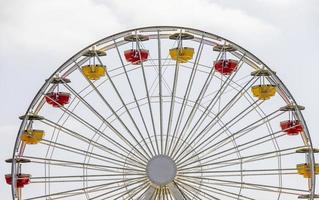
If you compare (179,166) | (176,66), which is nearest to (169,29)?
(176,66)

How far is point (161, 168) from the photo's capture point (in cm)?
4644

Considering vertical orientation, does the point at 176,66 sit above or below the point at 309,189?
above

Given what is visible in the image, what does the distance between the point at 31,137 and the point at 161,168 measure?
5401 mm

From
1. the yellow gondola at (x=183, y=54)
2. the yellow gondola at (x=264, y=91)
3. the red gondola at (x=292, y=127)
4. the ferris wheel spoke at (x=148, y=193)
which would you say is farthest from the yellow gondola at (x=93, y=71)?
the red gondola at (x=292, y=127)

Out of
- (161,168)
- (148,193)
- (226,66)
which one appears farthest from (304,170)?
(148,193)

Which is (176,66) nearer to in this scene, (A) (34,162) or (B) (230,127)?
(B) (230,127)

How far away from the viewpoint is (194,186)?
46469 millimetres

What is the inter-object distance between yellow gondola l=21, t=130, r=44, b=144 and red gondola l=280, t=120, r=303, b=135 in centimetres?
876

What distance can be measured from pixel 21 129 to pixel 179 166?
5.86 meters

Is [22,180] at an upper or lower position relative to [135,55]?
lower

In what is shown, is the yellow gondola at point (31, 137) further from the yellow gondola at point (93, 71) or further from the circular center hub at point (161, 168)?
the circular center hub at point (161, 168)

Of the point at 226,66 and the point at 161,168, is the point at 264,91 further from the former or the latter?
the point at 161,168

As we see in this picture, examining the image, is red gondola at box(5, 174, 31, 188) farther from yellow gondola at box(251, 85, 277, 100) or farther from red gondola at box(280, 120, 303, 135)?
red gondola at box(280, 120, 303, 135)

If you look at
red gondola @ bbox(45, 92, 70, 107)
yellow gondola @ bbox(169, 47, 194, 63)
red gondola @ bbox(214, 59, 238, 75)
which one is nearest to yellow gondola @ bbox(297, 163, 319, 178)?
red gondola @ bbox(214, 59, 238, 75)
